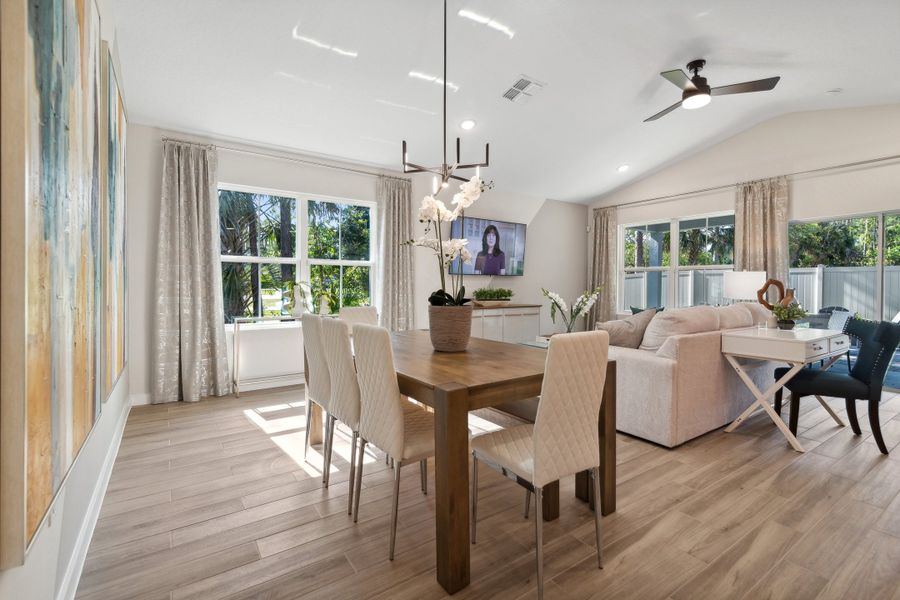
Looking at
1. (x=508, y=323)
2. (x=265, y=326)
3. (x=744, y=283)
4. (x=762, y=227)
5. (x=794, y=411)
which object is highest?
(x=762, y=227)

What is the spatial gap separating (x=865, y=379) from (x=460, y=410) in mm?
2954

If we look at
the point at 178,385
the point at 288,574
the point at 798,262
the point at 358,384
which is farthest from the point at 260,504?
the point at 798,262

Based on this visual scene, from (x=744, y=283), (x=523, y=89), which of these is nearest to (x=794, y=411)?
(x=744, y=283)

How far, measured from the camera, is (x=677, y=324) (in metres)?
3.01

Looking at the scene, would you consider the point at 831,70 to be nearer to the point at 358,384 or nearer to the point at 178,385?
the point at 358,384

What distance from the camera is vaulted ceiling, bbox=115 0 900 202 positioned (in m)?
2.99

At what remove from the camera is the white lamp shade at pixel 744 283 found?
4414 millimetres

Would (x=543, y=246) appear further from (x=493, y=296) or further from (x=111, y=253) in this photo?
(x=111, y=253)

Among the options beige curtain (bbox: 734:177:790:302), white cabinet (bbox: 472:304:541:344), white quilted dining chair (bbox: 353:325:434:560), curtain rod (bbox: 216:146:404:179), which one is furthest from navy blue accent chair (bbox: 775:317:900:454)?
curtain rod (bbox: 216:146:404:179)

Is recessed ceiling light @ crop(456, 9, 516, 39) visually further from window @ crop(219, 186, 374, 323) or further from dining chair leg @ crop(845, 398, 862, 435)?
dining chair leg @ crop(845, 398, 862, 435)

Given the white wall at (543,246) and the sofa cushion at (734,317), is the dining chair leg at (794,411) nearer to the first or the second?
the sofa cushion at (734,317)

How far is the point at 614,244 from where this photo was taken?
7.00 meters

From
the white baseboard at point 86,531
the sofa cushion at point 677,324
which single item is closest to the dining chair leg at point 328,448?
the white baseboard at point 86,531

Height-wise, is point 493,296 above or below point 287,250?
below
